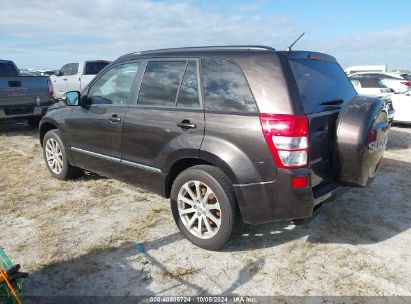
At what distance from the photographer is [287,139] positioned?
9.54ft

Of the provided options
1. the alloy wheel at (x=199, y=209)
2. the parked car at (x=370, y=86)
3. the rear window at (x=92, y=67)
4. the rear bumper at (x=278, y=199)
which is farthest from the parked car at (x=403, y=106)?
the rear window at (x=92, y=67)

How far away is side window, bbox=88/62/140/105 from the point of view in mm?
4215

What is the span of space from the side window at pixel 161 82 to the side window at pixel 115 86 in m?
0.24

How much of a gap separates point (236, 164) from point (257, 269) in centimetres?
94

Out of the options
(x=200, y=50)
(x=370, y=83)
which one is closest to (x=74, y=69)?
(x=370, y=83)

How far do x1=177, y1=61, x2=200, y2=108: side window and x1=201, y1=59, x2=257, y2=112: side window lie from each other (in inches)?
4.6

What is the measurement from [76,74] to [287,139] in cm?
1522

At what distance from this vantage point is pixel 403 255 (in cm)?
342

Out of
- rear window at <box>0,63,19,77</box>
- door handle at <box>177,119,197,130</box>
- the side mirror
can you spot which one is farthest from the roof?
rear window at <box>0,63,19,77</box>

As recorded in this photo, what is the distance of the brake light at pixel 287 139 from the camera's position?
290 cm

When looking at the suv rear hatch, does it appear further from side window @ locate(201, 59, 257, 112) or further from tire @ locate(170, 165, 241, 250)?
tire @ locate(170, 165, 241, 250)

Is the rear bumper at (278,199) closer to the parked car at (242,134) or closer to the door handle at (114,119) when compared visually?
the parked car at (242,134)

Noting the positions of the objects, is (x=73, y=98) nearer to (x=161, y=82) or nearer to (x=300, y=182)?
(x=161, y=82)

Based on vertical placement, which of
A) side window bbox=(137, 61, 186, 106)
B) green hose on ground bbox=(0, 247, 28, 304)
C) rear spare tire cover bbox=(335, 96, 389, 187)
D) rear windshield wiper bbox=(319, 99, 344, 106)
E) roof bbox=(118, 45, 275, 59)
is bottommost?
green hose on ground bbox=(0, 247, 28, 304)
